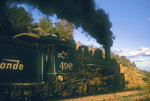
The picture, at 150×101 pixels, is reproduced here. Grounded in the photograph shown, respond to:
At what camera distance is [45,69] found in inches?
259

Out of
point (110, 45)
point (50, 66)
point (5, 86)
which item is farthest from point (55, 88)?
point (110, 45)

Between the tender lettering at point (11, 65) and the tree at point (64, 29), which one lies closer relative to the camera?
the tender lettering at point (11, 65)

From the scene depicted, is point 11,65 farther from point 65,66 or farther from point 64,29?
point 64,29

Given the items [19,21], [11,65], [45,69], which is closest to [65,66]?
[45,69]

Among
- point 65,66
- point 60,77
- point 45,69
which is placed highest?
point 65,66

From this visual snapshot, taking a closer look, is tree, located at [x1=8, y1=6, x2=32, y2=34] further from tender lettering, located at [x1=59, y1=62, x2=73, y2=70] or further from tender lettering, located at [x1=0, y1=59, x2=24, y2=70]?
tender lettering, located at [x1=0, y1=59, x2=24, y2=70]

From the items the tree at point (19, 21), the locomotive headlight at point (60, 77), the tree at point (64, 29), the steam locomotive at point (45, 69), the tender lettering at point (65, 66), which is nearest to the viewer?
the steam locomotive at point (45, 69)

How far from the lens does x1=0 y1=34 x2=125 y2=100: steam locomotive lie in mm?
5098

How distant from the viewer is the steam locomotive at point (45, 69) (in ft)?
16.7

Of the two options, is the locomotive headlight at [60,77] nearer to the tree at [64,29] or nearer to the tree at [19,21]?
the tree at [19,21]

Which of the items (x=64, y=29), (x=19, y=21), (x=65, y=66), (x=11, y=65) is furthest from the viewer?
(x=64, y=29)

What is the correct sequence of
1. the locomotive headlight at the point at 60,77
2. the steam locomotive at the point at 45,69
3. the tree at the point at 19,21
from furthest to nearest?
the tree at the point at 19,21
the locomotive headlight at the point at 60,77
the steam locomotive at the point at 45,69

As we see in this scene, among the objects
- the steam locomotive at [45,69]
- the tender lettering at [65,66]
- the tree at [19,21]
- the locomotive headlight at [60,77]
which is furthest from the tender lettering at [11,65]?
the tree at [19,21]

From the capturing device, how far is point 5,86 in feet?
15.7
